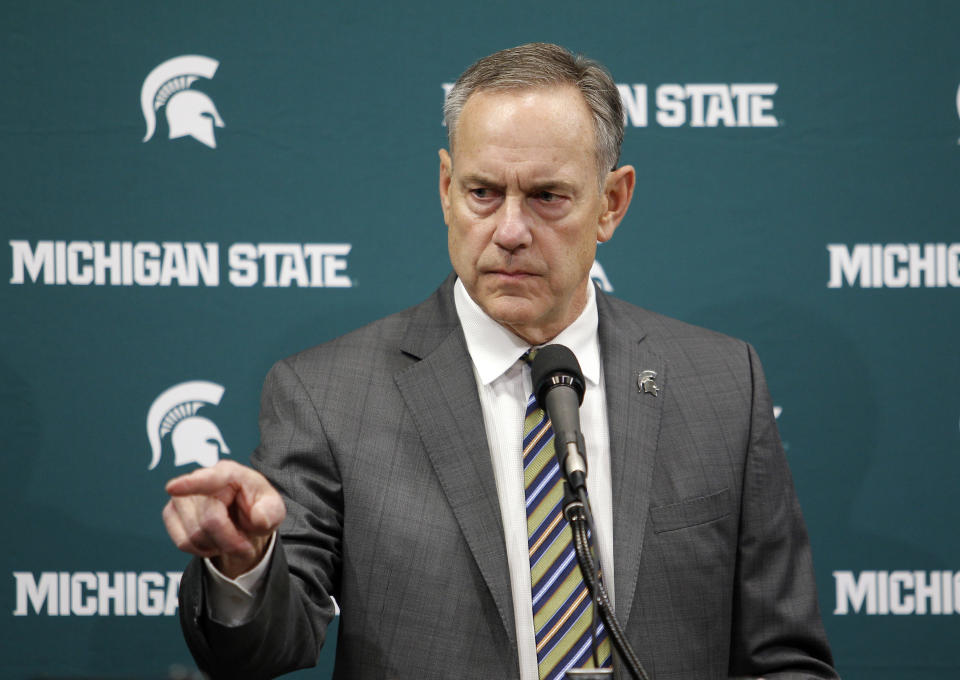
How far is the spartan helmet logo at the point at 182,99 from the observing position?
2.53m

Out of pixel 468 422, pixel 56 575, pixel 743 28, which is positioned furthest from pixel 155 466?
pixel 743 28

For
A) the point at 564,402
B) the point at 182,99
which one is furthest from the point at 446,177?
the point at 182,99

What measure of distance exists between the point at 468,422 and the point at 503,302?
0.23 m

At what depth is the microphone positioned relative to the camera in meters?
1.27

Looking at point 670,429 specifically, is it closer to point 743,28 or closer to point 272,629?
point 272,629

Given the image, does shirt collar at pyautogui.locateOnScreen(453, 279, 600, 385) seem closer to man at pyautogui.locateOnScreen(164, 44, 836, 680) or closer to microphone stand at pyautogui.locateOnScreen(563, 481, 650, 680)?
man at pyautogui.locateOnScreen(164, 44, 836, 680)

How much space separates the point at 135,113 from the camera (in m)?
2.53

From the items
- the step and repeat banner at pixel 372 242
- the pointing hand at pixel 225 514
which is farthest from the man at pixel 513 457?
the step and repeat banner at pixel 372 242

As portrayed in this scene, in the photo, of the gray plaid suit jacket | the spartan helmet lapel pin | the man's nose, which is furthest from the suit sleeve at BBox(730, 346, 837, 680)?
the man's nose

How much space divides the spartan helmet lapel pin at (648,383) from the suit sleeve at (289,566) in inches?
23.7

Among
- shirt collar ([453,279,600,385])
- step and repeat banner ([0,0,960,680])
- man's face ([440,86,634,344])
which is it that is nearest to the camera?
man's face ([440,86,634,344])

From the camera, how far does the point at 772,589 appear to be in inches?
74.3

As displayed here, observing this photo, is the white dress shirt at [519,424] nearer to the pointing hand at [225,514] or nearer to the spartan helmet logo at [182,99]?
the pointing hand at [225,514]

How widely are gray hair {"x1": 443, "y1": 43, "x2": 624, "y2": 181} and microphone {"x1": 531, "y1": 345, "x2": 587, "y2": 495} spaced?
578 millimetres
